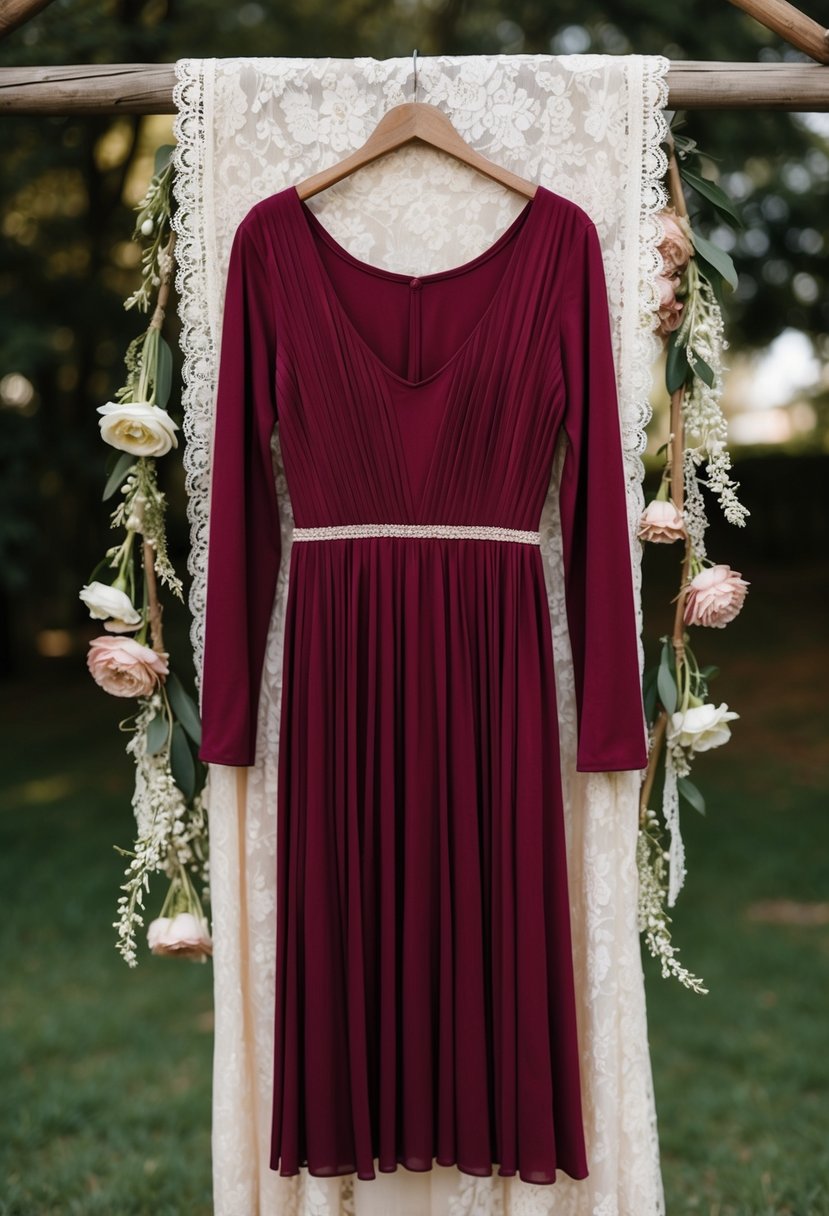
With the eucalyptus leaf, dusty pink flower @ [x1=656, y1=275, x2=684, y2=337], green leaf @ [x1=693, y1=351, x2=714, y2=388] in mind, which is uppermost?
dusty pink flower @ [x1=656, y1=275, x2=684, y2=337]

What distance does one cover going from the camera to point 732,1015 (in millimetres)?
3969

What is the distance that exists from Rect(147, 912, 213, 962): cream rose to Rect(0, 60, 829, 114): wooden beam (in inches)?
56.2

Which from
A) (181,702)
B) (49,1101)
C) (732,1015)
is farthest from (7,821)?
(181,702)

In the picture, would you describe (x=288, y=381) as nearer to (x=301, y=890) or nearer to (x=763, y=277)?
(x=301, y=890)

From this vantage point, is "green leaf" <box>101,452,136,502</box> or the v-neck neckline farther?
"green leaf" <box>101,452,136,502</box>

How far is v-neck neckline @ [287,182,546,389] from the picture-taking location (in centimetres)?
184

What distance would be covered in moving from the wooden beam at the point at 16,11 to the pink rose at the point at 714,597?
58.8 inches

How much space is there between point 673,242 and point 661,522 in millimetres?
474

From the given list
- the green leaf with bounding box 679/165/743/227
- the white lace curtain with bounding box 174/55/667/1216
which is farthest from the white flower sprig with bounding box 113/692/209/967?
the green leaf with bounding box 679/165/743/227

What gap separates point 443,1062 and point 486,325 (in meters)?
1.20

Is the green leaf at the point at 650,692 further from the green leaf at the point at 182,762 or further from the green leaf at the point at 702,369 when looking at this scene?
the green leaf at the point at 182,762

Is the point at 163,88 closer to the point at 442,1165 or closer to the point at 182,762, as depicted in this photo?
the point at 182,762

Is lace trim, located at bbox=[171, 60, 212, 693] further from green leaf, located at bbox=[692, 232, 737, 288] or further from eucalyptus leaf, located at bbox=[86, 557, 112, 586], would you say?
green leaf, located at bbox=[692, 232, 737, 288]

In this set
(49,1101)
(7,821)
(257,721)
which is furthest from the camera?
(7,821)
